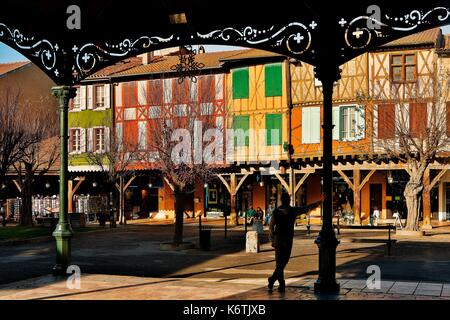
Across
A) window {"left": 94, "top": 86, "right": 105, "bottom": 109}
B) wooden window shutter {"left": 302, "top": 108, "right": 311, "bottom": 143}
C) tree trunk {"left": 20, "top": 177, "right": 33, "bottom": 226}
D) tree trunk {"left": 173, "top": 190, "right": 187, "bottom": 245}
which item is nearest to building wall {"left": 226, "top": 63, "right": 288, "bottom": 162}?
wooden window shutter {"left": 302, "top": 108, "right": 311, "bottom": 143}

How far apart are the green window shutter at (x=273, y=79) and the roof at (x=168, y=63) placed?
3040 mm

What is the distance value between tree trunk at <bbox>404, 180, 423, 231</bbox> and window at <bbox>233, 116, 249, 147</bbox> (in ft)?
36.6

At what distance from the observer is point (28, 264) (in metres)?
17.6

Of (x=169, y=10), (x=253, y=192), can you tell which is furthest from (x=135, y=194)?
(x=169, y=10)

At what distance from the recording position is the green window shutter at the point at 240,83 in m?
36.6

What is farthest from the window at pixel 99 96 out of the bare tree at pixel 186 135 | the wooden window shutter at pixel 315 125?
the wooden window shutter at pixel 315 125

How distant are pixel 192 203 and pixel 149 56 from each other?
9921 mm

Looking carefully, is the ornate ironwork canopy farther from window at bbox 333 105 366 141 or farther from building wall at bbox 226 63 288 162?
building wall at bbox 226 63 288 162

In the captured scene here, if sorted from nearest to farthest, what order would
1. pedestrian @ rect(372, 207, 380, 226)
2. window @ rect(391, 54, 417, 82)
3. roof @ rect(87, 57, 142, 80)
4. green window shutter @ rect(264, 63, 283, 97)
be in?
1. window @ rect(391, 54, 417, 82)
2. pedestrian @ rect(372, 207, 380, 226)
3. green window shutter @ rect(264, 63, 283, 97)
4. roof @ rect(87, 57, 142, 80)

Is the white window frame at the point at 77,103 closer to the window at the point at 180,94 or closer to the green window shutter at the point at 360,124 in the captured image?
the window at the point at 180,94

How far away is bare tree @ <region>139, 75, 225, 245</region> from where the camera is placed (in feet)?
89.5

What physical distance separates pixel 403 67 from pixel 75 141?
2113cm

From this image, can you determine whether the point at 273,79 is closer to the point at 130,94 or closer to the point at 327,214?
the point at 130,94
